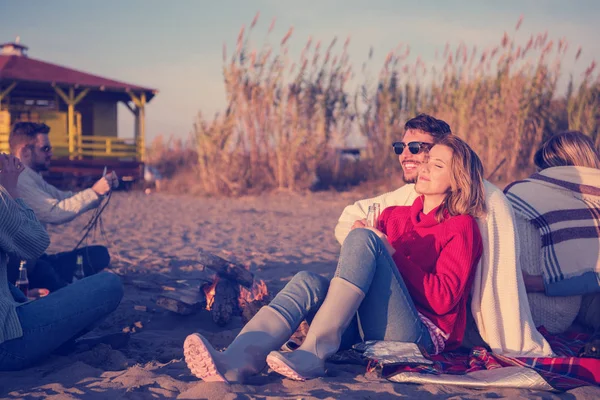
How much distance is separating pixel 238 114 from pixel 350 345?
27.5ft

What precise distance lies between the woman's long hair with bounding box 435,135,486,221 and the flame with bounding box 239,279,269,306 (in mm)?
1418

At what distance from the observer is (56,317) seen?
8.66 ft

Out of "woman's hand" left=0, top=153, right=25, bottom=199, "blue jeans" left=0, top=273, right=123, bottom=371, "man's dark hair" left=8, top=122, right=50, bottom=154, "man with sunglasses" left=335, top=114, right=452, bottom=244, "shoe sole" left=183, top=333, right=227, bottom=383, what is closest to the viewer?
"shoe sole" left=183, top=333, right=227, bottom=383

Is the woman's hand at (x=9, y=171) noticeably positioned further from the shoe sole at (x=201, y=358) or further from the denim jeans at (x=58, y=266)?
the shoe sole at (x=201, y=358)

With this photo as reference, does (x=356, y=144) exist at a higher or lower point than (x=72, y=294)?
higher

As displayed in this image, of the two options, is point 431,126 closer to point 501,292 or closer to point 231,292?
point 501,292

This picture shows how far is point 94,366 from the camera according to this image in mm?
2803

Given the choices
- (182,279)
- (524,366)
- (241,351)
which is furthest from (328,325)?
(182,279)

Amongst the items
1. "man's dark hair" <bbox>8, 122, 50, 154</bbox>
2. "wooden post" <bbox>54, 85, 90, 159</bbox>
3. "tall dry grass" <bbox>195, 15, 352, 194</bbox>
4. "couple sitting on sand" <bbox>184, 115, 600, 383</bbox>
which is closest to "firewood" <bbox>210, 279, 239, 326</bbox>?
"couple sitting on sand" <bbox>184, 115, 600, 383</bbox>

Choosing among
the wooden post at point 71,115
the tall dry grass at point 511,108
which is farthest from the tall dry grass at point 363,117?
the wooden post at point 71,115

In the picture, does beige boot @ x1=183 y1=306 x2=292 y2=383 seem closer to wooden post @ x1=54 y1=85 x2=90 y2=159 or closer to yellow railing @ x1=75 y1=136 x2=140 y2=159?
yellow railing @ x1=75 y1=136 x2=140 y2=159

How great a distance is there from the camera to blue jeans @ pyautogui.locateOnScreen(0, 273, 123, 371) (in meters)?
2.55

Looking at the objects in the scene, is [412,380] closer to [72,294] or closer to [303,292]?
[303,292]

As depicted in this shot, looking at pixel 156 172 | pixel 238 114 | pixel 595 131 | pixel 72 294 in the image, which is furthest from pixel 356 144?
pixel 72 294
